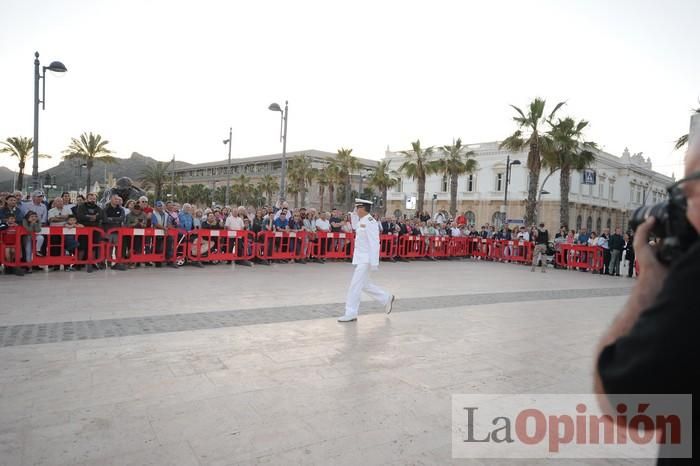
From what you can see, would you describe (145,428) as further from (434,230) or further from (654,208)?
(434,230)

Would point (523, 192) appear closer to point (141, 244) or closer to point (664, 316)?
point (141, 244)

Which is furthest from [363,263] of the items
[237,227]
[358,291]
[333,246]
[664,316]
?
[333,246]

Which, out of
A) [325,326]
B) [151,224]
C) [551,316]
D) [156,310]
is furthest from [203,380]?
[151,224]

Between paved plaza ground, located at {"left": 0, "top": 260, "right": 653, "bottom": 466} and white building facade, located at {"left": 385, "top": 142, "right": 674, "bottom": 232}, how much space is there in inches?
1781

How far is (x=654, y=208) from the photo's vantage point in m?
1.29

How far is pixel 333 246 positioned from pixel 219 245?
14.6 feet

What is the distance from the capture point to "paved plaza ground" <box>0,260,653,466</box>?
10.8 feet

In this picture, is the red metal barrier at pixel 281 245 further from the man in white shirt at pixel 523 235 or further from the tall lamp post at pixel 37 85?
the man in white shirt at pixel 523 235

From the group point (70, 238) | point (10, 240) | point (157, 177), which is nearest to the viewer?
point (10, 240)

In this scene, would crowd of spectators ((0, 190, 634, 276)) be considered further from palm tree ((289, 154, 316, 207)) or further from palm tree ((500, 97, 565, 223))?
palm tree ((289, 154, 316, 207))

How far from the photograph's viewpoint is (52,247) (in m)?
11.8

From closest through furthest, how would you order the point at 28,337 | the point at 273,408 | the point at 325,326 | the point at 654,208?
the point at 654,208 → the point at 273,408 → the point at 28,337 → the point at 325,326

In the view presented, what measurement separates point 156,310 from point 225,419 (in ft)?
14.2

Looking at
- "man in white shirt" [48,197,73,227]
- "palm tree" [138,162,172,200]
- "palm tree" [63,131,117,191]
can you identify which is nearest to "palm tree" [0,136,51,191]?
"palm tree" [63,131,117,191]
